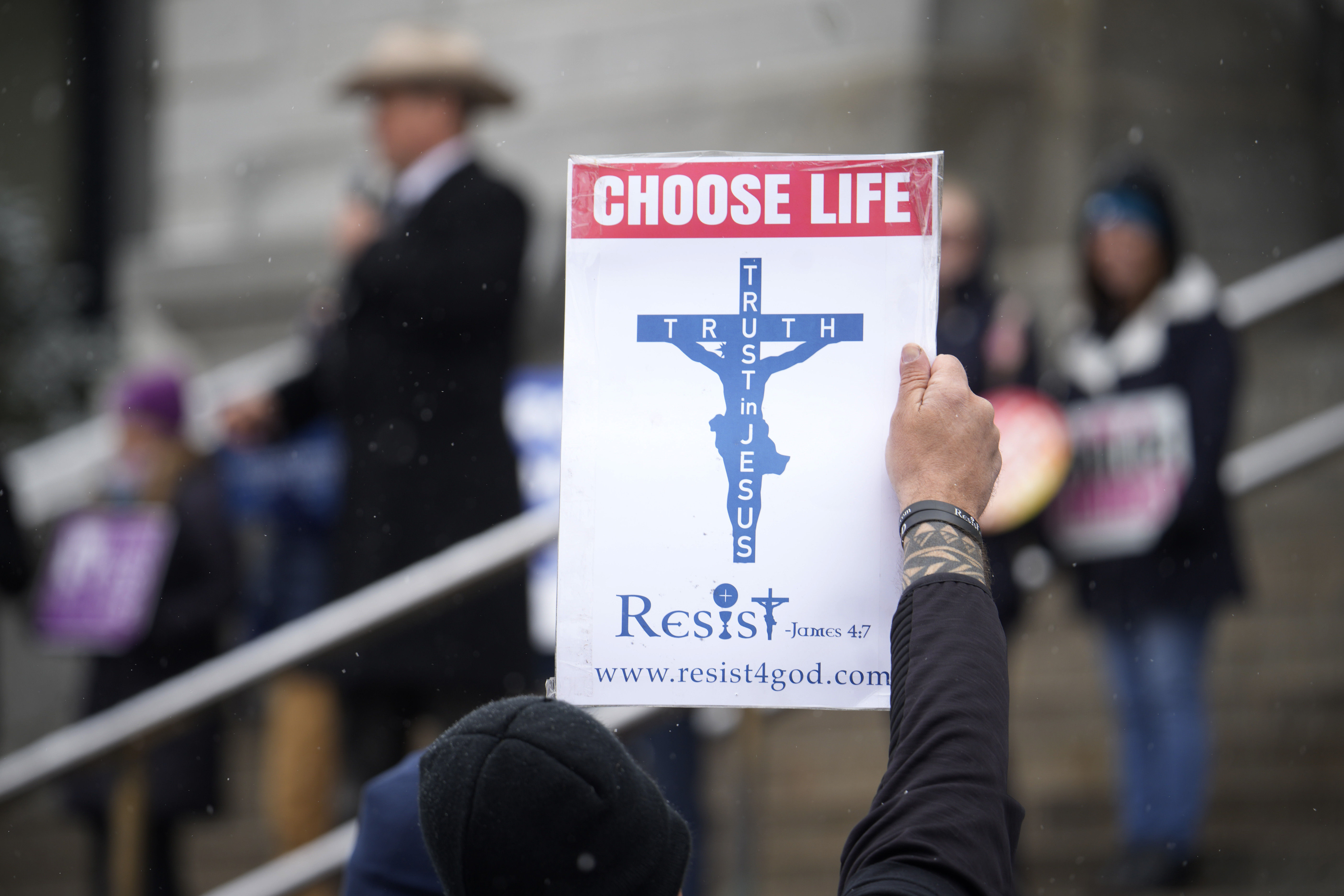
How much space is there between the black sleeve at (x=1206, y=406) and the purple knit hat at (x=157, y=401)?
2588 mm

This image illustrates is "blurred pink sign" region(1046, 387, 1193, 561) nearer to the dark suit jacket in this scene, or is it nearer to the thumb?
the dark suit jacket

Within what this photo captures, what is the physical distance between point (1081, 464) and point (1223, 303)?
2.13ft

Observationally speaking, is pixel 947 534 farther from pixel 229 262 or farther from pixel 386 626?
pixel 229 262

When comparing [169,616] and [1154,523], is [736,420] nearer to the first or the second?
[1154,523]

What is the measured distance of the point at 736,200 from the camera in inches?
55.0

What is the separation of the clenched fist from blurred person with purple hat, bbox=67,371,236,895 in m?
2.31

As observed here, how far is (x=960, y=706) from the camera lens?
1.19 m

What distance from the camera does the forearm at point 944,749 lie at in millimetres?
1157

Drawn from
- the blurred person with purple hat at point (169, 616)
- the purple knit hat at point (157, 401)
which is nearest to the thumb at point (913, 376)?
the blurred person with purple hat at point (169, 616)

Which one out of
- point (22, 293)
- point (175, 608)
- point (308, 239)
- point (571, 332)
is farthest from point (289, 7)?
point (571, 332)

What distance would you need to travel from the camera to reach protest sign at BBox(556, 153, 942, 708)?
1.36m

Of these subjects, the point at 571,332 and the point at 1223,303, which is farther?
the point at 1223,303

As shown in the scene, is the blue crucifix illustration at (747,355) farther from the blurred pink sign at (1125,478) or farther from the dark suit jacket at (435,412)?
the blurred pink sign at (1125,478)

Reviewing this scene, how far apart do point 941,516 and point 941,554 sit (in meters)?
0.03
